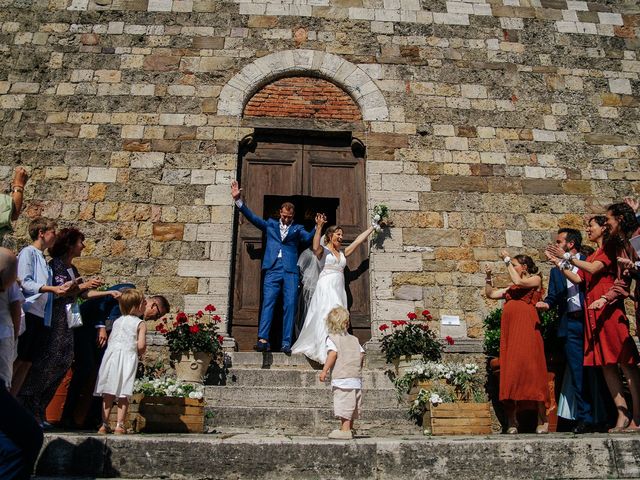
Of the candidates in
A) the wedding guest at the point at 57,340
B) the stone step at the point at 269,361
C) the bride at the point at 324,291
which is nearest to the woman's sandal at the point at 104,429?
the wedding guest at the point at 57,340

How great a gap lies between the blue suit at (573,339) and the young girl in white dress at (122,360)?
3984 millimetres

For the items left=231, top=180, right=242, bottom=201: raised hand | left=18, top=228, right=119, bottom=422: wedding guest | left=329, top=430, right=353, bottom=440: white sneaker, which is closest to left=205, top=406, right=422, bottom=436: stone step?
left=329, top=430, right=353, bottom=440: white sneaker

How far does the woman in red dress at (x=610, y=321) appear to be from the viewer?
4.79 meters

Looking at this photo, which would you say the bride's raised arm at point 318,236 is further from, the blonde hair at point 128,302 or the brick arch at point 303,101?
the blonde hair at point 128,302

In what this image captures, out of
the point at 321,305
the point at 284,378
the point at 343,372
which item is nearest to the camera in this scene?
the point at 343,372

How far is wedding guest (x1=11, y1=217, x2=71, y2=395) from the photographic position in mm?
4396

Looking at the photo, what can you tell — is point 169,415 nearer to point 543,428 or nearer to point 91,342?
point 91,342

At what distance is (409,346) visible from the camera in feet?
20.3

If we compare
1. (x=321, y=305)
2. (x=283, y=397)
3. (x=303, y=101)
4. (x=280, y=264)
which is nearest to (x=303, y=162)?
(x=303, y=101)

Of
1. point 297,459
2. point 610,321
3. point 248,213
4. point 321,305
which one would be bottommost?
point 297,459

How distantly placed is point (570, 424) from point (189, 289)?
4584 mm

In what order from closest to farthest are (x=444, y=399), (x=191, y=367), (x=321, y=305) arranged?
(x=444, y=399)
(x=191, y=367)
(x=321, y=305)

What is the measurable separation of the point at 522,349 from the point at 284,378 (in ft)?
8.08

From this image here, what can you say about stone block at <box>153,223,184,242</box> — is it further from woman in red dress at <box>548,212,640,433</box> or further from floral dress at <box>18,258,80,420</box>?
woman in red dress at <box>548,212,640,433</box>
